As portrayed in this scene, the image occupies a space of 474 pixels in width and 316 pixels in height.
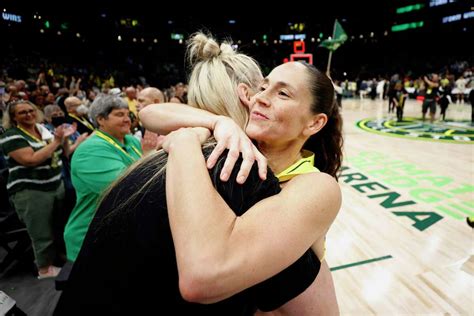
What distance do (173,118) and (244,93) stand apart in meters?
0.26

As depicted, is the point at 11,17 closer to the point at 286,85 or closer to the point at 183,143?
the point at 286,85

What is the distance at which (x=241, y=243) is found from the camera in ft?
2.04

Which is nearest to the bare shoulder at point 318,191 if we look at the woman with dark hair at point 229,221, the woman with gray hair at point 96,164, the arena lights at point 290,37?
the woman with dark hair at point 229,221

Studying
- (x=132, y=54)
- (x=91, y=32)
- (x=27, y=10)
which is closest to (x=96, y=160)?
(x=27, y=10)

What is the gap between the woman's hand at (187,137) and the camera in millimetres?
822

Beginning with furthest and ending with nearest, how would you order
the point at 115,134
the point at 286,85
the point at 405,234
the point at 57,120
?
the point at 57,120, the point at 405,234, the point at 115,134, the point at 286,85

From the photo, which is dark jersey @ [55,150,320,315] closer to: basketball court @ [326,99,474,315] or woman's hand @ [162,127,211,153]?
woman's hand @ [162,127,211,153]

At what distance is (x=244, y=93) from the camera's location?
109cm

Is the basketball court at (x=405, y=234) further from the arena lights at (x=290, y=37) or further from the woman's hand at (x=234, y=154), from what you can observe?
the arena lights at (x=290, y=37)

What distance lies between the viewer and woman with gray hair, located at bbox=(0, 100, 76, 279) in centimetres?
263

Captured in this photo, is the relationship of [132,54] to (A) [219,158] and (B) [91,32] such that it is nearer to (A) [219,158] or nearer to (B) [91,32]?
(B) [91,32]

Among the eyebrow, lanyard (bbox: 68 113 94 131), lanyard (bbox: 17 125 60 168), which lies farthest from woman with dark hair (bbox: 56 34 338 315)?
lanyard (bbox: 68 113 94 131)

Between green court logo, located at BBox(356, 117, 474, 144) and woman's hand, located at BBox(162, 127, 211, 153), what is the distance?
25.3 ft

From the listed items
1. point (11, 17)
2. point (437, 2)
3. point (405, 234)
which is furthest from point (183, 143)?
point (437, 2)
